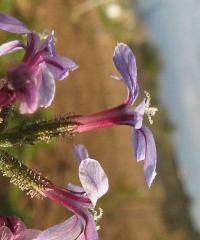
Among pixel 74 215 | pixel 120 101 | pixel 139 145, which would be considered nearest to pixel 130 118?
pixel 139 145

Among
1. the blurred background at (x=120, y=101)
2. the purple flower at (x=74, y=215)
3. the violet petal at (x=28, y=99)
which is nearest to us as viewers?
the violet petal at (x=28, y=99)

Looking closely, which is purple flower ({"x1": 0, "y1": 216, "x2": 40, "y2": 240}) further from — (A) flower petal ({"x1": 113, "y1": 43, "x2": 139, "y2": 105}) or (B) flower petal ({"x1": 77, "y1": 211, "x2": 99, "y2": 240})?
(A) flower petal ({"x1": 113, "y1": 43, "x2": 139, "y2": 105})

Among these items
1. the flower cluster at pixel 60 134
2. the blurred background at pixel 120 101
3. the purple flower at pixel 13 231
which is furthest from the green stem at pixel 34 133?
the blurred background at pixel 120 101

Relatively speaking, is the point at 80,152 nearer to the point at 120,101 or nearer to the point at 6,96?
the point at 6,96

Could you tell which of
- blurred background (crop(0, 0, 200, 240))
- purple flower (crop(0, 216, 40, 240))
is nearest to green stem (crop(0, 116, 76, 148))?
purple flower (crop(0, 216, 40, 240))

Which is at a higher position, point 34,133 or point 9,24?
point 9,24

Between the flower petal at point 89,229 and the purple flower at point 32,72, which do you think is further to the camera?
the flower petal at point 89,229

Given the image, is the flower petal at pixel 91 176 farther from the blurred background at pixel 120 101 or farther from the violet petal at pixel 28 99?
the blurred background at pixel 120 101
